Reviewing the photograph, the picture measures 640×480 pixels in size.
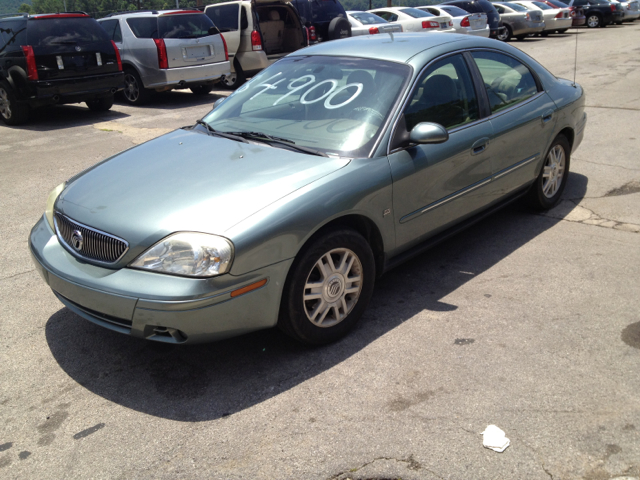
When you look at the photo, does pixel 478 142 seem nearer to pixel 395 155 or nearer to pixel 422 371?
pixel 395 155

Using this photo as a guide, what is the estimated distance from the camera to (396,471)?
2.62 metres

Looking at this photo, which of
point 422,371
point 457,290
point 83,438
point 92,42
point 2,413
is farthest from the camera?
point 92,42

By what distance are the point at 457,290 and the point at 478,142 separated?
1065mm

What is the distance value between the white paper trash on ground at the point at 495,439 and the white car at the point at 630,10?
3210 cm

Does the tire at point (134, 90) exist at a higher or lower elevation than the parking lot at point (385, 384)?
higher

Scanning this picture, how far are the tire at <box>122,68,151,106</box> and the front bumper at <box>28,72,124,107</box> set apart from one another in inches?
41.2

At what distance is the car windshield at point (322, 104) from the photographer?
383cm

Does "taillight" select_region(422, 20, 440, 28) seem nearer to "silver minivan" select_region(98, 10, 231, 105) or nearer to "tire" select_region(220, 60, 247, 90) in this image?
"tire" select_region(220, 60, 247, 90)

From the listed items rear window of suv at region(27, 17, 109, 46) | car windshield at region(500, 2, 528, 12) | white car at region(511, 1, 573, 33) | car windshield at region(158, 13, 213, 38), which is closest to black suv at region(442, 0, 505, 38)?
car windshield at region(500, 2, 528, 12)

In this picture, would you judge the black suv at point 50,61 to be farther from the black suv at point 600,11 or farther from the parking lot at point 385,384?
the black suv at point 600,11

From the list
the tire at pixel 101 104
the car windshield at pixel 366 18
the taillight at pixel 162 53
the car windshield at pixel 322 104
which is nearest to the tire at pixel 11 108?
the tire at pixel 101 104

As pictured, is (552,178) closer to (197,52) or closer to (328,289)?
(328,289)

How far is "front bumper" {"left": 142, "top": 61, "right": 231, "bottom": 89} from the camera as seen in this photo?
11250 millimetres

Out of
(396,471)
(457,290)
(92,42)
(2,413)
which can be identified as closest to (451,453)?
(396,471)
